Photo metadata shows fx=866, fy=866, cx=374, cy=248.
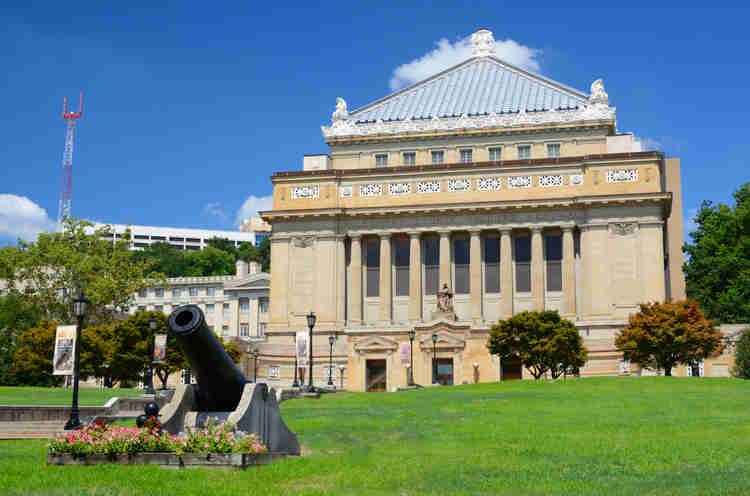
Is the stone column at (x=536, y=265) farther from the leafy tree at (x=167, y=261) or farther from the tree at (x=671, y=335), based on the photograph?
the leafy tree at (x=167, y=261)

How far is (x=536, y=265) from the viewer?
77.4 metres

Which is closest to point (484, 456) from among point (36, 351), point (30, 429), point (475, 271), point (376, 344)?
point (30, 429)

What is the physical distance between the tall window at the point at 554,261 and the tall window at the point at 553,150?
875cm

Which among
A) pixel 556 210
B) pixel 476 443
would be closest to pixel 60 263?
pixel 556 210

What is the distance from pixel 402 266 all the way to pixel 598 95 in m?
25.0

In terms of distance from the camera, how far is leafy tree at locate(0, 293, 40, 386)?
71375 mm

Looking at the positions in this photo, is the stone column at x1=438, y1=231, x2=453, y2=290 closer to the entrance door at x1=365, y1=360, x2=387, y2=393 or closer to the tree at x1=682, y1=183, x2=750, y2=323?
the entrance door at x1=365, y1=360, x2=387, y2=393

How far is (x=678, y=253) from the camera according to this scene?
9388 centimetres

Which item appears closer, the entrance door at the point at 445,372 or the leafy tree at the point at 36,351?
the leafy tree at the point at 36,351

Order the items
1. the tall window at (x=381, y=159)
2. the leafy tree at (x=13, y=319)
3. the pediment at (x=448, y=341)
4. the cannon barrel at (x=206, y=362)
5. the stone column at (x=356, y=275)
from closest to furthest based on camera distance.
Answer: the cannon barrel at (x=206, y=362)
the pediment at (x=448, y=341)
the leafy tree at (x=13, y=319)
the stone column at (x=356, y=275)
the tall window at (x=381, y=159)

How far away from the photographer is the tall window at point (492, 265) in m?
79.7

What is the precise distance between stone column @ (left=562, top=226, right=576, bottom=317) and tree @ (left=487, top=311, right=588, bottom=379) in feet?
51.6

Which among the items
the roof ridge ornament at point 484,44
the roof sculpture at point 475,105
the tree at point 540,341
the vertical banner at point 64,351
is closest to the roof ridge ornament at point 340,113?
the roof sculpture at point 475,105

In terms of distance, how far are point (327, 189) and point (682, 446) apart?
64.0m
